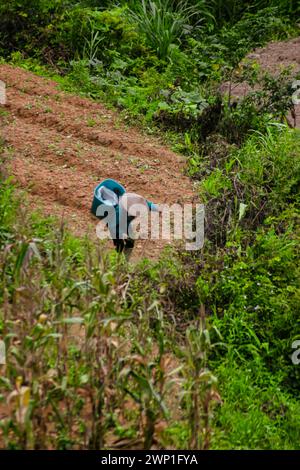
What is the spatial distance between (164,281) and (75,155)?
6.15ft

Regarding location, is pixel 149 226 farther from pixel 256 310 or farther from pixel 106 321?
pixel 106 321

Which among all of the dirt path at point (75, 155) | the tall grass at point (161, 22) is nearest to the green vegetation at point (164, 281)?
the tall grass at point (161, 22)

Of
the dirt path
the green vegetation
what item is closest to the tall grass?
the green vegetation

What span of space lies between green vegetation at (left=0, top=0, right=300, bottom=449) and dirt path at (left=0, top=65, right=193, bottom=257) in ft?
0.63

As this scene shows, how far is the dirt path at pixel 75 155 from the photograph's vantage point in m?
5.69

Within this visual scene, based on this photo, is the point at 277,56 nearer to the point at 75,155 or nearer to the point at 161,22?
the point at 161,22

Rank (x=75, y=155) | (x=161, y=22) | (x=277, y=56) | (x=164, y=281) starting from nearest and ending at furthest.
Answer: (x=164, y=281) < (x=75, y=155) < (x=161, y=22) < (x=277, y=56)

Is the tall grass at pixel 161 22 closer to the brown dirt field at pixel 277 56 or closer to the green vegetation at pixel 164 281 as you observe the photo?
the green vegetation at pixel 164 281

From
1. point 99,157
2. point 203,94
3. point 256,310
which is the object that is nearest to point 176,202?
point 99,157

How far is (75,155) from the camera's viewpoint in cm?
628

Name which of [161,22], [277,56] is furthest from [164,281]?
[277,56]

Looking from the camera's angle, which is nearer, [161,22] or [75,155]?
[75,155]

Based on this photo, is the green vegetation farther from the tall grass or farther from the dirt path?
the dirt path

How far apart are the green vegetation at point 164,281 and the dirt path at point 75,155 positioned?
0.19 metres
